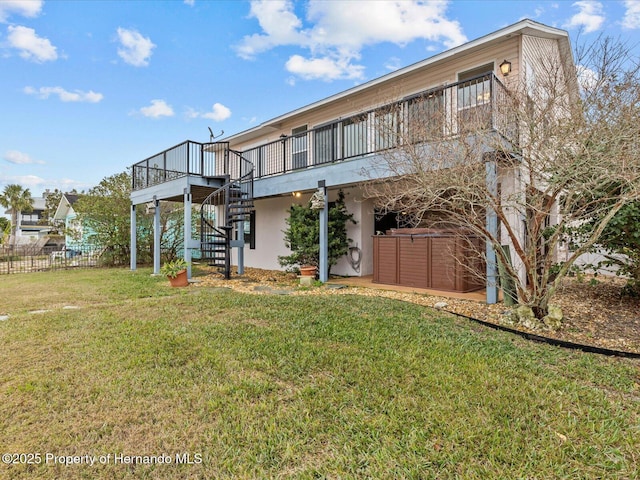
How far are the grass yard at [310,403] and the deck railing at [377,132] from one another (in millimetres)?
3021

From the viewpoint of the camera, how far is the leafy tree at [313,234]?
905cm

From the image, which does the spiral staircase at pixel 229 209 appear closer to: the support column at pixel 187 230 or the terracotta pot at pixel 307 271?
the support column at pixel 187 230

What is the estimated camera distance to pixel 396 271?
798 cm

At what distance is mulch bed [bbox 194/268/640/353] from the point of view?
4.37 metres

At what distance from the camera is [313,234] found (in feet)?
29.6

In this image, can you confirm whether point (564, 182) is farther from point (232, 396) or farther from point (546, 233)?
point (232, 396)

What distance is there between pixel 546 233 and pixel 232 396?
608 centimetres

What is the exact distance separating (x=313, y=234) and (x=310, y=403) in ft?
21.7

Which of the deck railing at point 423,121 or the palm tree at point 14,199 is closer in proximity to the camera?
the deck railing at point 423,121

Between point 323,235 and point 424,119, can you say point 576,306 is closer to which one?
point 424,119

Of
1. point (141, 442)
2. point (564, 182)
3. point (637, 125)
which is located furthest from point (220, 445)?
point (637, 125)

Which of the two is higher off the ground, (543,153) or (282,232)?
(543,153)

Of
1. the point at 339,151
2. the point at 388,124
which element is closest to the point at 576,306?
the point at 388,124

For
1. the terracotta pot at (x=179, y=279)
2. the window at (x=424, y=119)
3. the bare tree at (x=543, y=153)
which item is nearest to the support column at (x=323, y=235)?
the window at (x=424, y=119)
